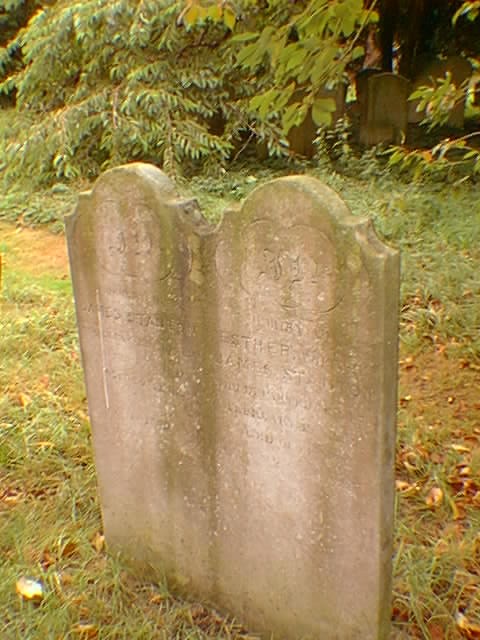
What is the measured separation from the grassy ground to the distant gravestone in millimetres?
4077

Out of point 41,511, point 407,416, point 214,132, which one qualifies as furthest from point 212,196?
point 41,511

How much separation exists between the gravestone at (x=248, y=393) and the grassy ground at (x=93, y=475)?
0.82 ft

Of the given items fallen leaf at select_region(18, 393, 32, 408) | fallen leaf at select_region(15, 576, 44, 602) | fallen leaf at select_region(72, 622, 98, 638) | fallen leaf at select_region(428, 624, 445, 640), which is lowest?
fallen leaf at select_region(428, 624, 445, 640)

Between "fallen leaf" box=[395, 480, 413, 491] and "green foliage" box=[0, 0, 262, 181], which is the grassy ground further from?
Answer: "green foliage" box=[0, 0, 262, 181]

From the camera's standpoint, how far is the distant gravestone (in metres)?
10.2

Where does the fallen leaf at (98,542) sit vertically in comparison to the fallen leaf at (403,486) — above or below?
below

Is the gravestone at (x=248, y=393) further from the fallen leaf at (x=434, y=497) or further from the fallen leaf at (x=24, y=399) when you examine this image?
the fallen leaf at (x=24, y=399)

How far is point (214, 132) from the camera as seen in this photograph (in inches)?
400

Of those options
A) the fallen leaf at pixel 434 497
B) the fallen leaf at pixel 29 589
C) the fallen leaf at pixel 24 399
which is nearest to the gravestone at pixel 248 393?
the fallen leaf at pixel 29 589

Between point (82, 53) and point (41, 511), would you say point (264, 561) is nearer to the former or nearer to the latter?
point (41, 511)

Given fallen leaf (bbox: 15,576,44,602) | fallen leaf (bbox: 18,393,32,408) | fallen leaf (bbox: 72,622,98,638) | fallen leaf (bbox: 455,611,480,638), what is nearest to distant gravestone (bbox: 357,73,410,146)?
fallen leaf (bbox: 18,393,32,408)

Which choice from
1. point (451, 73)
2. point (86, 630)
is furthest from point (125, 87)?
point (86, 630)

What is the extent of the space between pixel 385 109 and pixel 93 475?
8329 mm

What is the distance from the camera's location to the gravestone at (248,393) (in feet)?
6.61
